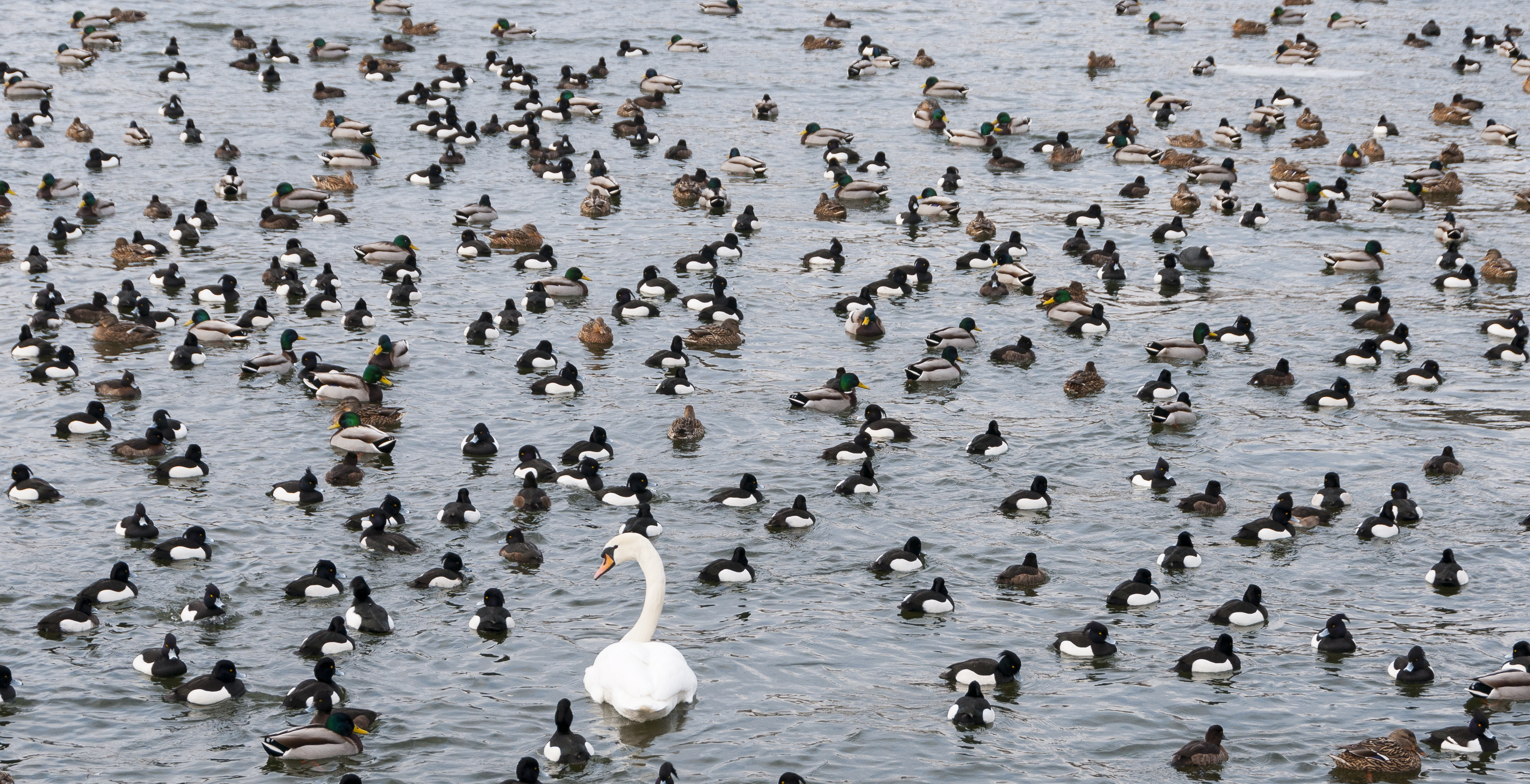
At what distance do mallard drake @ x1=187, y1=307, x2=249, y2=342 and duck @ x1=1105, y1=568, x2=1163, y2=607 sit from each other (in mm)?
20123

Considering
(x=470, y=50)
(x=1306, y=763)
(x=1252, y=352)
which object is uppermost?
(x=470, y=50)

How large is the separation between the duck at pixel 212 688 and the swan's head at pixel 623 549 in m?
4.87

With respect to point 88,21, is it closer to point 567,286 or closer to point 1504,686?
point 567,286

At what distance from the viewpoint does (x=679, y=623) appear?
77.9ft

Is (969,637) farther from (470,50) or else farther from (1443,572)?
(470,50)

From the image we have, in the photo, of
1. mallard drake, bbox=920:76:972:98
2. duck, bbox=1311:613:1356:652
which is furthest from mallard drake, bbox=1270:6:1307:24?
duck, bbox=1311:613:1356:652

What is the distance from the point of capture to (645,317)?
37438 millimetres

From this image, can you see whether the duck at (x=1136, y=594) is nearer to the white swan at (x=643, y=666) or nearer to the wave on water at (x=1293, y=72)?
the white swan at (x=643, y=666)

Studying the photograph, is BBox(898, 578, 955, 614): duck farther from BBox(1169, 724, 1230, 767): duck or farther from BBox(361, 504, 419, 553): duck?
BBox(361, 504, 419, 553): duck

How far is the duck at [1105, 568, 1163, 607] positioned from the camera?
950 inches

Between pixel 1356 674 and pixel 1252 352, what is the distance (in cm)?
1428

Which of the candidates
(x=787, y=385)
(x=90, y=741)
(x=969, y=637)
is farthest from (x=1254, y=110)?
(x=90, y=741)

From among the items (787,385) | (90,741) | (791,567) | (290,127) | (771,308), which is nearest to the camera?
(90,741)

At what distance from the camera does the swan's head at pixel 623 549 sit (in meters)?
22.0
